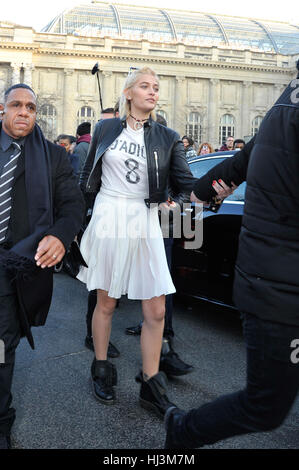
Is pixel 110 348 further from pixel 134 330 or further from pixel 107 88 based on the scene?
pixel 107 88

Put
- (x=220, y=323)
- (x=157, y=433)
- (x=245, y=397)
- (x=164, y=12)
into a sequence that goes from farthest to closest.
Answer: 1. (x=164, y=12)
2. (x=220, y=323)
3. (x=157, y=433)
4. (x=245, y=397)

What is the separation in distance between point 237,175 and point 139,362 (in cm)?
225

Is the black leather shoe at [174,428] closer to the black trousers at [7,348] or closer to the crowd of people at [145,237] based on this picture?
the crowd of people at [145,237]

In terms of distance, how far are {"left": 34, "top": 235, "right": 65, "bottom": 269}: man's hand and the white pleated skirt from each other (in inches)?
26.6

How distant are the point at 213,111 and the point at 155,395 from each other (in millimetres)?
62765

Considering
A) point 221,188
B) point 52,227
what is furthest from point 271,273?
point 52,227

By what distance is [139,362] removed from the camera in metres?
4.04

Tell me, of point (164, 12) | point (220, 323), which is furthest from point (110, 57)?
point (220, 323)

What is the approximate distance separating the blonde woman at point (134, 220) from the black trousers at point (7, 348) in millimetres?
679

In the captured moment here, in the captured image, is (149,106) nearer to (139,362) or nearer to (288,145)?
(288,145)

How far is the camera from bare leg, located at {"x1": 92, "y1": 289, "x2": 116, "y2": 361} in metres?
3.33

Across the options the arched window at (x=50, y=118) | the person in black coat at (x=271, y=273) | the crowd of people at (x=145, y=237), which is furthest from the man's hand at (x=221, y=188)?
the arched window at (x=50, y=118)

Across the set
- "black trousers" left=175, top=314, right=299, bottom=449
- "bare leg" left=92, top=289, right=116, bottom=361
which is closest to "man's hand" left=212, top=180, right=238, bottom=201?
"black trousers" left=175, top=314, right=299, bottom=449

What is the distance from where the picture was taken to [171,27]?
7269cm
